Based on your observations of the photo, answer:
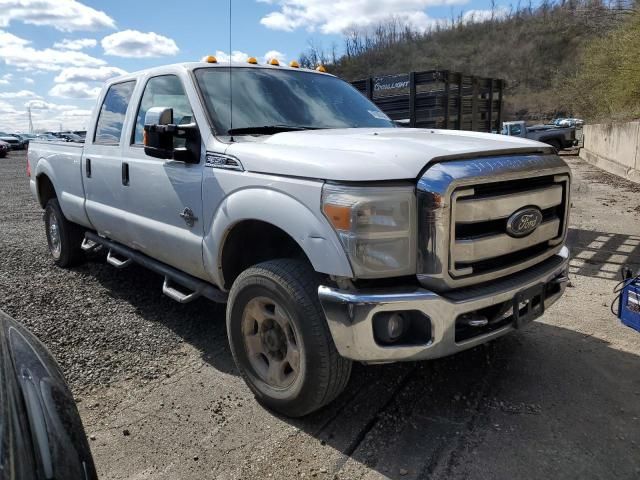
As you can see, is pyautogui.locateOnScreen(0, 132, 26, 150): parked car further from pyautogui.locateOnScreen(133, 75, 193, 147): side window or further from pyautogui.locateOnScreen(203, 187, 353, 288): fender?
pyautogui.locateOnScreen(203, 187, 353, 288): fender

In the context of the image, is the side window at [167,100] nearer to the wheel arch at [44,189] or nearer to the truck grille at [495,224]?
the truck grille at [495,224]

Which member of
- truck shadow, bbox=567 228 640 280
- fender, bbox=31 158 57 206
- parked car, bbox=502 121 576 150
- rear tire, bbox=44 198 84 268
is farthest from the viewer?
parked car, bbox=502 121 576 150


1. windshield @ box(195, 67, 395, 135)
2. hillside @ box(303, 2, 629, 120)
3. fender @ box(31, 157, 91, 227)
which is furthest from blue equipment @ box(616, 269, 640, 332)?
hillside @ box(303, 2, 629, 120)

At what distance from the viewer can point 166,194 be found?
3.79 meters

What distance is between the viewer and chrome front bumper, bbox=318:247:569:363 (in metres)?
2.48

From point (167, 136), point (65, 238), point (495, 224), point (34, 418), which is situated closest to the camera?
point (34, 418)

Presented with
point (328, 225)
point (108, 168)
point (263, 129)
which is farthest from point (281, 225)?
point (108, 168)

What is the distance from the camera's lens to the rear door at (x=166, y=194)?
354 centimetres

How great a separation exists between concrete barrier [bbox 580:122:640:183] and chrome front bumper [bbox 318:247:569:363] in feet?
43.2

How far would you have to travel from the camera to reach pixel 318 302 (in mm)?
2693

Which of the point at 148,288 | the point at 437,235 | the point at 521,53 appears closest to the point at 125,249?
the point at 148,288

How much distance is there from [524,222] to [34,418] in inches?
94.8

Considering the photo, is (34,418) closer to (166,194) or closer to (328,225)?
(328,225)

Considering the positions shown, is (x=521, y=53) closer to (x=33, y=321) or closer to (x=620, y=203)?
(x=620, y=203)
